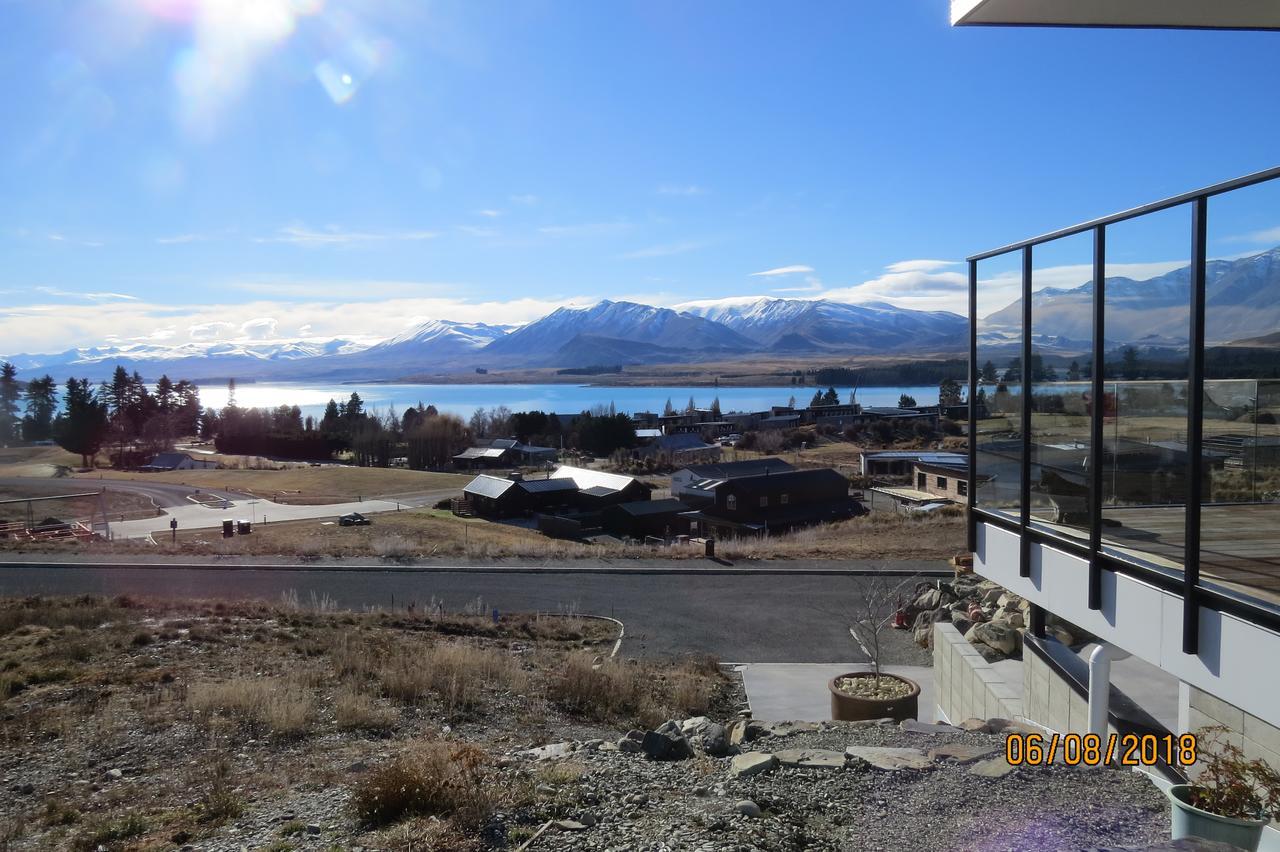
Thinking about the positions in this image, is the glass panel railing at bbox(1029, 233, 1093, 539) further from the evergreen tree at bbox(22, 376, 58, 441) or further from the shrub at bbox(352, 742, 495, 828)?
the evergreen tree at bbox(22, 376, 58, 441)

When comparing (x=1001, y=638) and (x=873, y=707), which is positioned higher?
(x=1001, y=638)

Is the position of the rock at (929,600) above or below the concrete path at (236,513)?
above

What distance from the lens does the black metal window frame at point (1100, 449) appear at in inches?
168

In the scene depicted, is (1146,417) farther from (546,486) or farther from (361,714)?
(546,486)

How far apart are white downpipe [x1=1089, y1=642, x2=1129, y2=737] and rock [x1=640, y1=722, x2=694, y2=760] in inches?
112

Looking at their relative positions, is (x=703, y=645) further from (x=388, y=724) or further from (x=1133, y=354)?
(x=1133, y=354)

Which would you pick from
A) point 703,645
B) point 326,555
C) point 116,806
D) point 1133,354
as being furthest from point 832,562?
point 116,806

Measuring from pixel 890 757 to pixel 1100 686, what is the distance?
166 cm

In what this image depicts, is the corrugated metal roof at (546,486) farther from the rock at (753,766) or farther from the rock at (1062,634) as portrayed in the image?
the rock at (753,766)

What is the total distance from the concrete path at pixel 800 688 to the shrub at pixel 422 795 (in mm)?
5304

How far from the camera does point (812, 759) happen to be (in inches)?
201

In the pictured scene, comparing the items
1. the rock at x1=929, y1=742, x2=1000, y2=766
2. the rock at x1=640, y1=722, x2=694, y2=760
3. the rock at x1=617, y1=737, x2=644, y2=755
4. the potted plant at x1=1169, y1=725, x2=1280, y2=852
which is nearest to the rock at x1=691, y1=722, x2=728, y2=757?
the rock at x1=640, y1=722, x2=694, y2=760

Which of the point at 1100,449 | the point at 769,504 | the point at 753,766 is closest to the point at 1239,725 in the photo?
the point at 1100,449

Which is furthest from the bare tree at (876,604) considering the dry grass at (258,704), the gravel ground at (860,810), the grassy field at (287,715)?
the dry grass at (258,704)
